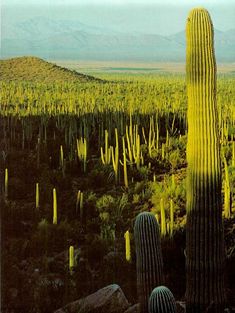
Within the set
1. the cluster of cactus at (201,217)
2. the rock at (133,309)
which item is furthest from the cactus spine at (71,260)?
the cluster of cactus at (201,217)

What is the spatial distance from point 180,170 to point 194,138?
210 inches

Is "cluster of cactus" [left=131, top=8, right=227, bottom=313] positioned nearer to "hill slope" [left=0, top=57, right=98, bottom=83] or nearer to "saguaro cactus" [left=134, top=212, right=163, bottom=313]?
"saguaro cactus" [left=134, top=212, right=163, bottom=313]

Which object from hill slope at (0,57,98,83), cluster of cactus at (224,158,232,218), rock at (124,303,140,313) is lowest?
rock at (124,303,140,313)

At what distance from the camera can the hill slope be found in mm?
41531

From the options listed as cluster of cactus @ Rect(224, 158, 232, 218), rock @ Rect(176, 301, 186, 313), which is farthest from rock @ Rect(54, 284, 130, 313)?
cluster of cactus @ Rect(224, 158, 232, 218)

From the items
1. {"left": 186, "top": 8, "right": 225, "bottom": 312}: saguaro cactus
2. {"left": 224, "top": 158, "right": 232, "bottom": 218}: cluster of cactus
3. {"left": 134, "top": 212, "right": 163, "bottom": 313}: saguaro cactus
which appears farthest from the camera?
{"left": 224, "top": 158, "right": 232, "bottom": 218}: cluster of cactus

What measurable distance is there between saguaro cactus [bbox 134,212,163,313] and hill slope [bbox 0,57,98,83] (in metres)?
35.2

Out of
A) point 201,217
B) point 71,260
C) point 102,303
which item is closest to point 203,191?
point 201,217

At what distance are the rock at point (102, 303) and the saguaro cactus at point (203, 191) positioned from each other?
1.92ft

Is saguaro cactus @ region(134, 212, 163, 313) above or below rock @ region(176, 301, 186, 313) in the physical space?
above

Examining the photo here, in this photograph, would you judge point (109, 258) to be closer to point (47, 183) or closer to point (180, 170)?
point (47, 183)

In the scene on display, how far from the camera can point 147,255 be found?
198 inches

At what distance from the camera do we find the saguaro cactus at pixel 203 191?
517 cm

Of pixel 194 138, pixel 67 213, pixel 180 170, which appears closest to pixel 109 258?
pixel 67 213
